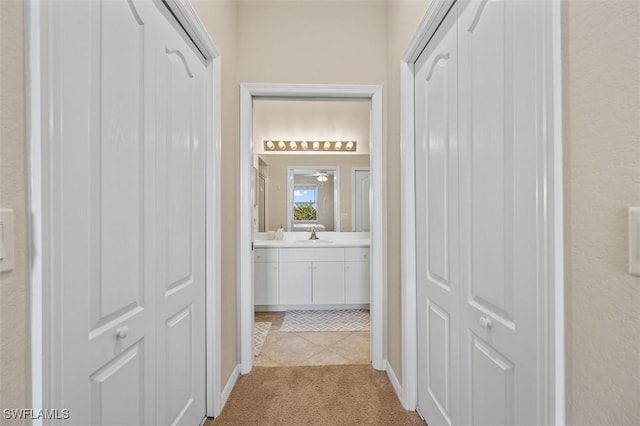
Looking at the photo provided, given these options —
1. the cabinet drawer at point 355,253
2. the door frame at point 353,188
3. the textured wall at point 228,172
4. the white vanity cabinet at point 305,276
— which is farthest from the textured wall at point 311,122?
the textured wall at point 228,172

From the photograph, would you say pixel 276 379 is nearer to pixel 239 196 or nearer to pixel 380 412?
pixel 380 412

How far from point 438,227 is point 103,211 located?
1334 millimetres

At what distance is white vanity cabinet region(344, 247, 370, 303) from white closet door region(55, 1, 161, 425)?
2.54m

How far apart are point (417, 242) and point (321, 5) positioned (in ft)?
6.10

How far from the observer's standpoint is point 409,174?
177 cm

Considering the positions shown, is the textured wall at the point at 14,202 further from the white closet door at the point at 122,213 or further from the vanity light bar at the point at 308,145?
the vanity light bar at the point at 308,145

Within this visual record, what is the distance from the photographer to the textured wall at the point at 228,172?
1.86 metres

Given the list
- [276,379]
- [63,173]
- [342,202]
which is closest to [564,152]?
[63,173]

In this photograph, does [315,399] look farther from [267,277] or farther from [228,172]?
[267,277]

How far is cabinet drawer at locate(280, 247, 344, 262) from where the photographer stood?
3.51m

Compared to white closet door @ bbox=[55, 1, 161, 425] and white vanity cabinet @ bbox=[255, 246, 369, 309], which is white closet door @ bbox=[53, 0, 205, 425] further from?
A: white vanity cabinet @ bbox=[255, 246, 369, 309]

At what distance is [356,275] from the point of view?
354 centimetres

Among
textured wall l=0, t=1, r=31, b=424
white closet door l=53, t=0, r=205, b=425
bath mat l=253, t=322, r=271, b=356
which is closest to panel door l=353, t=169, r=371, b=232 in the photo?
bath mat l=253, t=322, r=271, b=356

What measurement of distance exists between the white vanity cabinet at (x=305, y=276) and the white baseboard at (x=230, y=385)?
1363 mm
